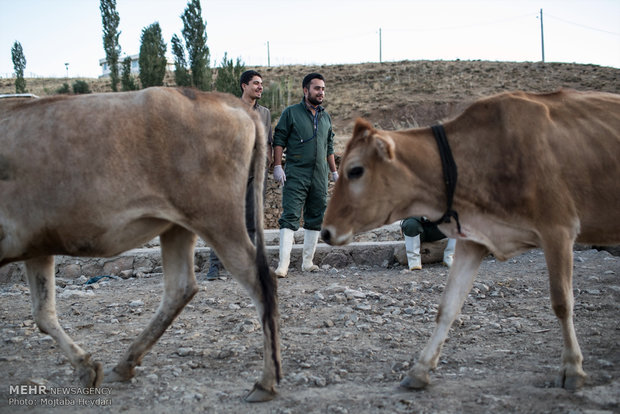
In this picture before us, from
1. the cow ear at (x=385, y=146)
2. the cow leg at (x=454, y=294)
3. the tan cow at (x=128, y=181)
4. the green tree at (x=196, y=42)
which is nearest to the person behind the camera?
the tan cow at (x=128, y=181)

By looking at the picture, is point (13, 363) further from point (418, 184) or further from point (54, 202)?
A: point (418, 184)

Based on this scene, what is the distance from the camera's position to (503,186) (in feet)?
13.4

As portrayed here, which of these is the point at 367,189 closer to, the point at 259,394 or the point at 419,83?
the point at 259,394

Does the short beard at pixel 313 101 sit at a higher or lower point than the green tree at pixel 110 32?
lower

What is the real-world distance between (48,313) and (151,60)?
1206 inches

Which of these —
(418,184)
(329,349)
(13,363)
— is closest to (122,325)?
(13,363)

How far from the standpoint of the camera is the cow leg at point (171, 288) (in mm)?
4523

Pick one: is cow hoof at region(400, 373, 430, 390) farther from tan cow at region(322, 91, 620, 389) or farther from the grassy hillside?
the grassy hillside

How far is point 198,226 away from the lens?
4.06 metres

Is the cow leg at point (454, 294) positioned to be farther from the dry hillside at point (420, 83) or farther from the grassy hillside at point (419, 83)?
the grassy hillside at point (419, 83)

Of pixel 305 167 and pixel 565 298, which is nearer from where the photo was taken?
pixel 565 298

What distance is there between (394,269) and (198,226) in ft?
16.3

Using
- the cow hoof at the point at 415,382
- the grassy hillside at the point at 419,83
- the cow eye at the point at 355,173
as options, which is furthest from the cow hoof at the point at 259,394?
the grassy hillside at the point at 419,83

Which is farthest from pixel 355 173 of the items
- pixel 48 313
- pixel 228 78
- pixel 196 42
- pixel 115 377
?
pixel 196 42
